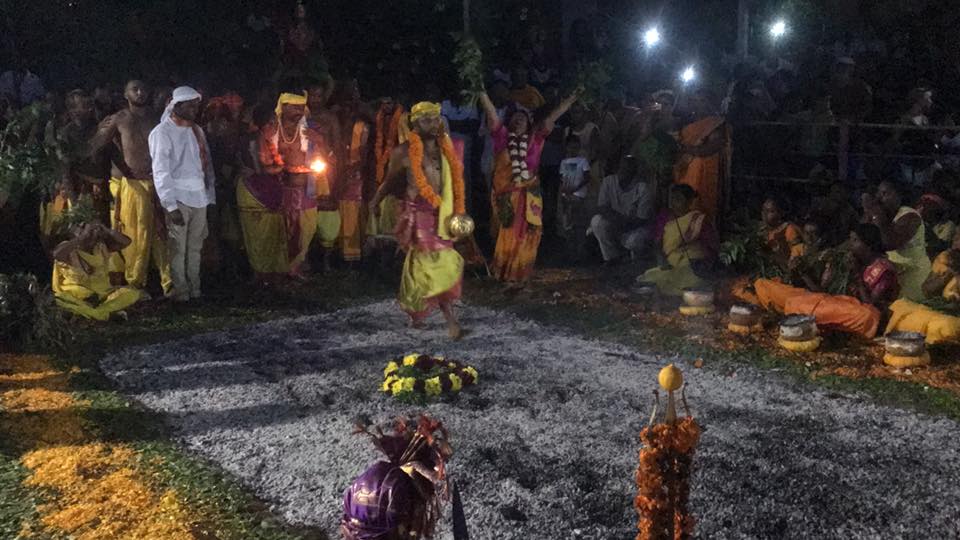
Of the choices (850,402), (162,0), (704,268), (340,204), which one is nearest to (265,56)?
(162,0)

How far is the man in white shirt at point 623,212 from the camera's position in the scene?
11.0m

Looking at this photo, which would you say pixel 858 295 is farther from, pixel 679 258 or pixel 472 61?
pixel 472 61

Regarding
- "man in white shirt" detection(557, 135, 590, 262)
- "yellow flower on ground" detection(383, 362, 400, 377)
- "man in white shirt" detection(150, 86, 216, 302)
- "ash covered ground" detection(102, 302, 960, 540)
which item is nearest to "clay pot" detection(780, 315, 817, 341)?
"ash covered ground" detection(102, 302, 960, 540)

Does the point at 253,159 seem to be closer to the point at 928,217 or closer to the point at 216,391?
the point at 216,391

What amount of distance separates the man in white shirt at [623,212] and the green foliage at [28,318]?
245 inches

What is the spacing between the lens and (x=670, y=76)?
59.1ft

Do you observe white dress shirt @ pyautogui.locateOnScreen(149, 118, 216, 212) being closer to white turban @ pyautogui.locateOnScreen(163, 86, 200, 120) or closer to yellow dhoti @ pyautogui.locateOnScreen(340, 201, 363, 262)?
white turban @ pyautogui.locateOnScreen(163, 86, 200, 120)

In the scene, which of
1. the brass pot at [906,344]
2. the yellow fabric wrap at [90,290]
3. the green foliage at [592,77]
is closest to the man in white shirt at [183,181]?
the yellow fabric wrap at [90,290]

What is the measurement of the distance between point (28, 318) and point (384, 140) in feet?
A: 16.1

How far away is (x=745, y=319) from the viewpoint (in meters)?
8.10

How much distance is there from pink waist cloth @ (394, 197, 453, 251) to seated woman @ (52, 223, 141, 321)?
292 centimetres

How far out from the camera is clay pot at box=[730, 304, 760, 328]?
26.6 feet

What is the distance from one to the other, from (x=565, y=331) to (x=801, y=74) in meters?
7.60

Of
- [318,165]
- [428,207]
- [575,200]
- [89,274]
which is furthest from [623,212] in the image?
[89,274]
